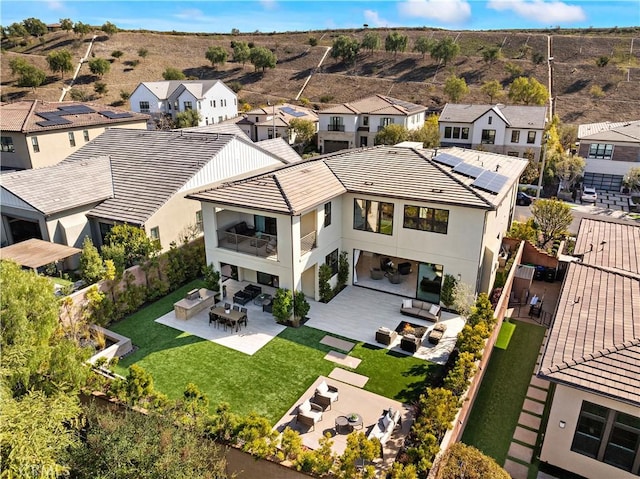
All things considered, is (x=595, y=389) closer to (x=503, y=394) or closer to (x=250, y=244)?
(x=503, y=394)

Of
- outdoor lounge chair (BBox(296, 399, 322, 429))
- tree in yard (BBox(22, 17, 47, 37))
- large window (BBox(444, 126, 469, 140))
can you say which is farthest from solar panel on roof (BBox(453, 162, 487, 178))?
tree in yard (BBox(22, 17, 47, 37))

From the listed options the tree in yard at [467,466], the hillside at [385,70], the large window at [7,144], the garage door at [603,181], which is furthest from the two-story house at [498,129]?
the tree in yard at [467,466]

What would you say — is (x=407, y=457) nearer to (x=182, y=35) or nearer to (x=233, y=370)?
(x=233, y=370)

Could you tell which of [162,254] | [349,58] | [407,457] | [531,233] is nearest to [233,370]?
[407,457]

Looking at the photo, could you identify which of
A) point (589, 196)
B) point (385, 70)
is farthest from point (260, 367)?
point (385, 70)

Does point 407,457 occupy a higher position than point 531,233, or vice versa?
point 531,233

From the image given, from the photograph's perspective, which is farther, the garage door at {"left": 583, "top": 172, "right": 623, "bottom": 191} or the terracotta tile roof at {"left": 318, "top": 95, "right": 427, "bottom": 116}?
the terracotta tile roof at {"left": 318, "top": 95, "right": 427, "bottom": 116}

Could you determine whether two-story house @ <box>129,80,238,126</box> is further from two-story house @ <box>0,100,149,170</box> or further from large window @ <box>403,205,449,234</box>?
large window @ <box>403,205,449,234</box>
